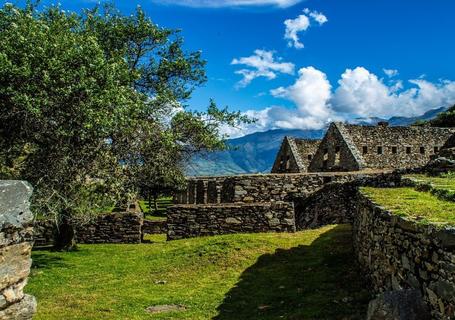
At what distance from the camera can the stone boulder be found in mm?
6398

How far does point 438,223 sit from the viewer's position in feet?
21.2

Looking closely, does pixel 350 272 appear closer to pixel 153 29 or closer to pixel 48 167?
pixel 48 167

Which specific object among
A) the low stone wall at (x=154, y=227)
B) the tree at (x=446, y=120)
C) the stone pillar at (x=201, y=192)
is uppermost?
the tree at (x=446, y=120)

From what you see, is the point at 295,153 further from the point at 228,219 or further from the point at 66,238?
the point at 66,238

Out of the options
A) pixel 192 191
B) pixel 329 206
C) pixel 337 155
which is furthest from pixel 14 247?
pixel 337 155

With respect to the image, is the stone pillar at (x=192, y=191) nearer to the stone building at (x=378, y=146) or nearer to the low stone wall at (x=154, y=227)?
the low stone wall at (x=154, y=227)

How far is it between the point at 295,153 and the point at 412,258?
36294mm

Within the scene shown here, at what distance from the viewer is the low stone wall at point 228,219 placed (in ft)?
75.4

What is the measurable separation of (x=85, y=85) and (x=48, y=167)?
3.89 m

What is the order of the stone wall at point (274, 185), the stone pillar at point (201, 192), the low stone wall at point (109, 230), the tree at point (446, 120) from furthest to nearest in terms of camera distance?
1. the tree at point (446, 120)
2. the stone pillar at point (201, 192)
3. the stone wall at point (274, 185)
4. the low stone wall at point (109, 230)

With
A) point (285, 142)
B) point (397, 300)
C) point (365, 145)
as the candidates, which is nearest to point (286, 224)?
point (397, 300)

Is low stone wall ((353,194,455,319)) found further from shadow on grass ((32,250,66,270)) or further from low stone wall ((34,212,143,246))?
low stone wall ((34,212,143,246))

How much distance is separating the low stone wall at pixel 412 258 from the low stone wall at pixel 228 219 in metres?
11.1

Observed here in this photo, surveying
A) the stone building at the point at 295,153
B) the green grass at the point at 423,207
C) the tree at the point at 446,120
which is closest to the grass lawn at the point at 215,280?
the green grass at the point at 423,207
